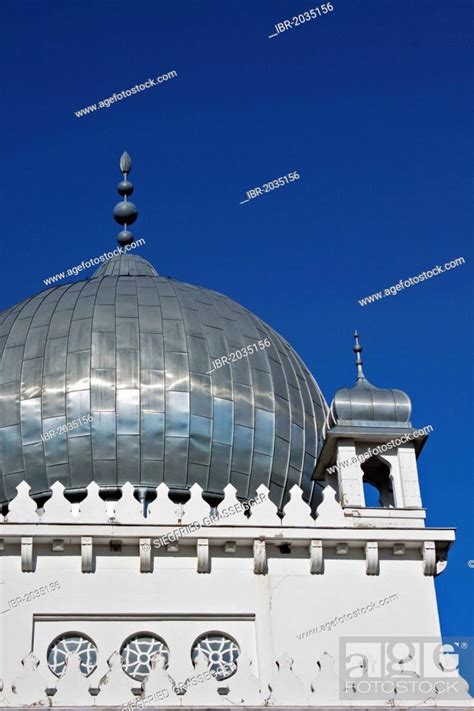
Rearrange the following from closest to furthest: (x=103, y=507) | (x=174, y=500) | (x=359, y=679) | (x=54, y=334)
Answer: (x=359, y=679) < (x=103, y=507) < (x=174, y=500) < (x=54, y=334)

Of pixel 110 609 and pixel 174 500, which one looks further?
pixel 174 500

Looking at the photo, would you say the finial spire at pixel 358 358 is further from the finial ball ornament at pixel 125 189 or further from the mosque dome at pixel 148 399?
the finial ball ornament at pixel 125 189

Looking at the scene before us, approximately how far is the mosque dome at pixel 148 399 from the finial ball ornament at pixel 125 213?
16.0 ft

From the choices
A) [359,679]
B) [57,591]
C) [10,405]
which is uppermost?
[10,405]

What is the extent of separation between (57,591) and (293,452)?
5.51 meters

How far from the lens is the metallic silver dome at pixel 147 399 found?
89.4ft

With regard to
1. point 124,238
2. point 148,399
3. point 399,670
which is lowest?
point 399,670

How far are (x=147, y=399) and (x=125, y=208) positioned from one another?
8.28 meters

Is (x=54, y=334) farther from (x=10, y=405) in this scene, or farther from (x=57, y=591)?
(x=57, y=591)

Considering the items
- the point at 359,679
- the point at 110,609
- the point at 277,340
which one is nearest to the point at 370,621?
the point at 359,679

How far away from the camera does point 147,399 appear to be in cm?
2764

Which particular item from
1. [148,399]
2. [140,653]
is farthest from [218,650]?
[148,399]

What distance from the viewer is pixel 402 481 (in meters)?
26.8

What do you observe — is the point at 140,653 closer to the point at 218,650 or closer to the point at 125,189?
the point at 218,650
